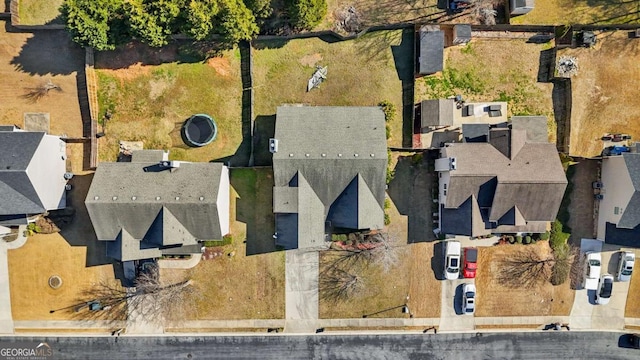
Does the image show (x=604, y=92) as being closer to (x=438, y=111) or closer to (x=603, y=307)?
(x=438, y=111)

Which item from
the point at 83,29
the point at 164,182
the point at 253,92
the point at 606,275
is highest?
the point at 83,29

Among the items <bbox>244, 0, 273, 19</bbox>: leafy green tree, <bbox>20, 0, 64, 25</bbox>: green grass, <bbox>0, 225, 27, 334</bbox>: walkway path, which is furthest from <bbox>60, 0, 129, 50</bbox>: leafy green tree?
<bbox>0, 225, 27, 334</bbox>: walkway path

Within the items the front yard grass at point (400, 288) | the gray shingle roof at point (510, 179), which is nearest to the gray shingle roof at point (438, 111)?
the gray shingle roof at point (510, 179)

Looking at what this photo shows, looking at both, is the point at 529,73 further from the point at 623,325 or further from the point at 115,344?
the point at 115,344

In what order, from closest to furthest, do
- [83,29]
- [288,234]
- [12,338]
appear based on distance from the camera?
[83,29] < [288,234] < [12,338]

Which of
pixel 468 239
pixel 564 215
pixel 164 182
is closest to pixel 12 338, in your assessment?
Answer: pixel 164 182

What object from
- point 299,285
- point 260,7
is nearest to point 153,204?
point 299,285
